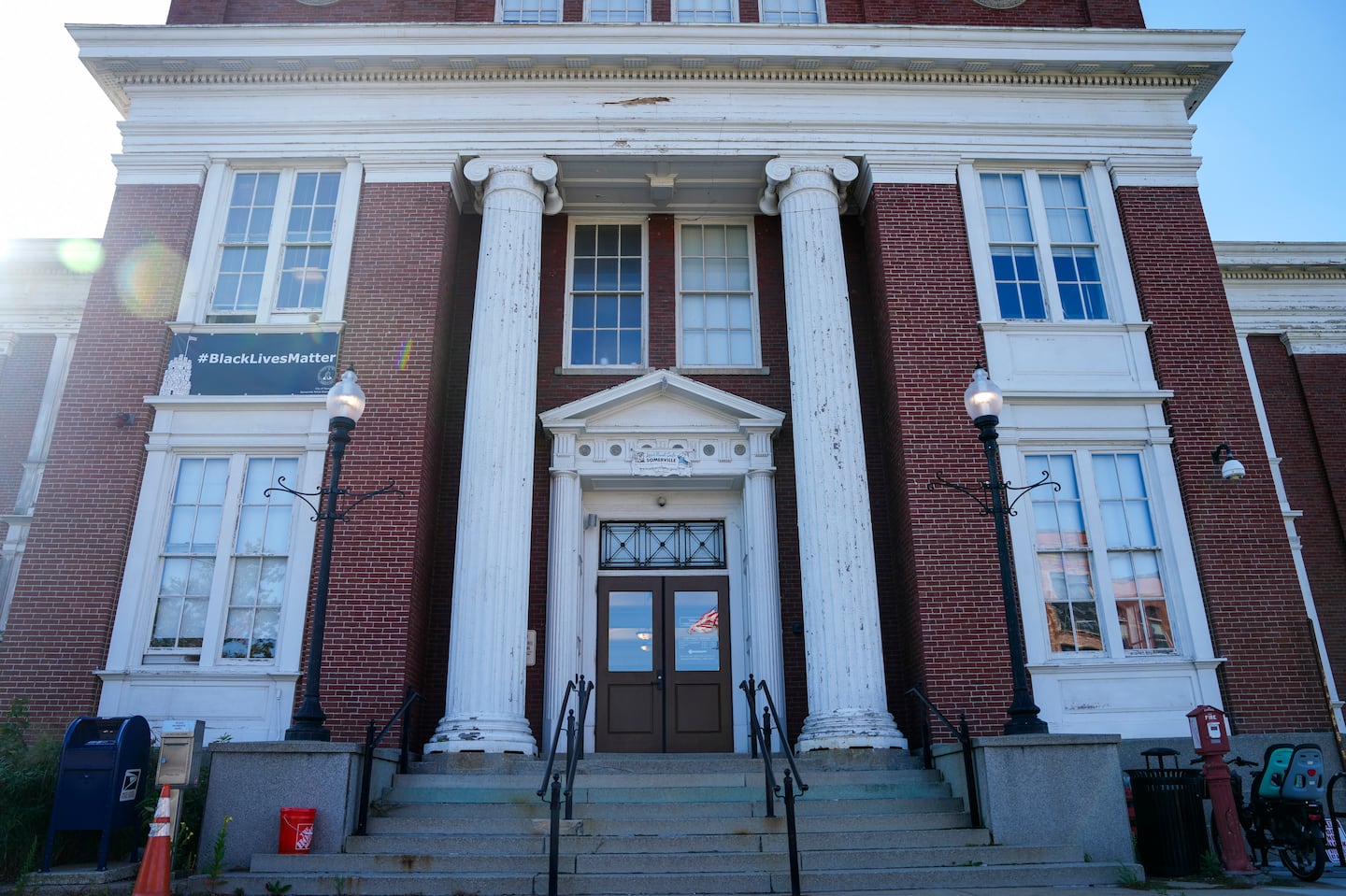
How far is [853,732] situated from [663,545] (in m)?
3.92

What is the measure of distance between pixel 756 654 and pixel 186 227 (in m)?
9.65

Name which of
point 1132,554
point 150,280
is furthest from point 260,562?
point 1132,554

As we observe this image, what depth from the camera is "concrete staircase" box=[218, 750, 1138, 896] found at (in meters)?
7.77

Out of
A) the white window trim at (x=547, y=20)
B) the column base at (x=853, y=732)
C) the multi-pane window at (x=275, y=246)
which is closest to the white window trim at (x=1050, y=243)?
the column base at (x=853, y=732)

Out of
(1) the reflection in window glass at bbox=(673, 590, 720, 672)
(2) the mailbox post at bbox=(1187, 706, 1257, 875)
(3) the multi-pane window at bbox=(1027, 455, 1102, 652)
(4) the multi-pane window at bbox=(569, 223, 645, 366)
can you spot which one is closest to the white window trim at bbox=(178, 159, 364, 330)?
(4) the multi-pane window at bbox=(569, 223, 645, 366)

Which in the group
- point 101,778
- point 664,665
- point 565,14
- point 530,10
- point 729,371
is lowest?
point 101,778

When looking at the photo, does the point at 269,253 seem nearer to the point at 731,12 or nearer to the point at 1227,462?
the point at 731,12

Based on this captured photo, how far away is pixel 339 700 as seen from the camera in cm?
1117

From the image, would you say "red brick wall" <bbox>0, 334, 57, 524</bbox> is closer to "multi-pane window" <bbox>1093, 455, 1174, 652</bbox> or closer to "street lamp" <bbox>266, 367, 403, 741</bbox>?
"street lamp" <bbox>266, 367, 403, 741</bbox>

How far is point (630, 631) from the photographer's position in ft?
43.2

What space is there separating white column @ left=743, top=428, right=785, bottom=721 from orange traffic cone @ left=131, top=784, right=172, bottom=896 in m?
6.96

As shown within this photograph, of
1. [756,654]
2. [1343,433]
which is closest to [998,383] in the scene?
[756,654]

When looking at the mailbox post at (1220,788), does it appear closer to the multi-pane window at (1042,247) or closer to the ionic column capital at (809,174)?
the multi-pane window at (1042,247)

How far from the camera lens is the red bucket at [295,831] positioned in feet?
27.4
